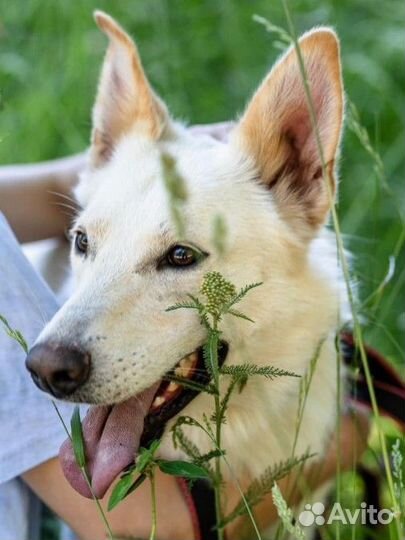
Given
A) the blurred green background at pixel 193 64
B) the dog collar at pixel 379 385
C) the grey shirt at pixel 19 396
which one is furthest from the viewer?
the blurred green background at pixel 193 64

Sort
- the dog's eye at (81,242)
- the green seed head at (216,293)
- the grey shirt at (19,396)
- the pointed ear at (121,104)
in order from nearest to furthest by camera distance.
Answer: the green seed head at (216,293), the grey shirt at (19,396), the dog's eye at (81,242), the pointed ear at (121,104)

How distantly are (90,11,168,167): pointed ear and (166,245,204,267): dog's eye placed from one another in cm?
45

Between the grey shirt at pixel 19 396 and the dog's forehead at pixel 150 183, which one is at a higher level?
the dog's forehead at pixel 150 183

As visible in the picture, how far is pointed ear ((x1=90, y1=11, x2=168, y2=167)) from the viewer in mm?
2053

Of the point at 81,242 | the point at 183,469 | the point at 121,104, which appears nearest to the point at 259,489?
the point at 183,469

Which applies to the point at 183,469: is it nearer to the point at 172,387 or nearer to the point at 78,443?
the point at 78,443

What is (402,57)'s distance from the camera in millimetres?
4043

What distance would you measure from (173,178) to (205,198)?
677 mm

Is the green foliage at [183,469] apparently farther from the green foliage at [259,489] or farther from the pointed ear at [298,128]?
the pointed ear at [298,128]

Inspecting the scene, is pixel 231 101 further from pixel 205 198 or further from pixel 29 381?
pixel 29 381

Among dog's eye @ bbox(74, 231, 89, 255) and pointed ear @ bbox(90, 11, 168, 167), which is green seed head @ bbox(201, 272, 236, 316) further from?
pointed ear @ bbox(90, 11, 168, 167)

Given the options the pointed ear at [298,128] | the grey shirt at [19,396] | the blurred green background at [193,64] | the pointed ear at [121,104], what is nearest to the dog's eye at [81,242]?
the grey shirt at [19,396]

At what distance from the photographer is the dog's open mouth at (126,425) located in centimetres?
162

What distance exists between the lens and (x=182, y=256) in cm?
177
